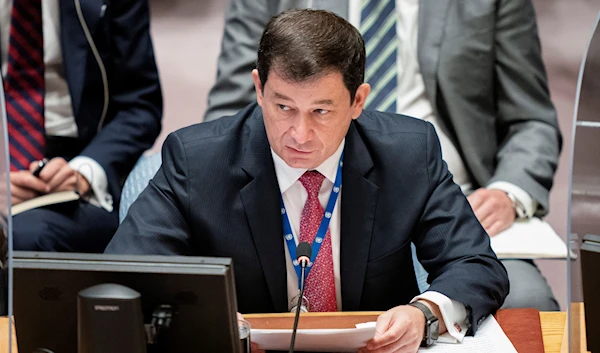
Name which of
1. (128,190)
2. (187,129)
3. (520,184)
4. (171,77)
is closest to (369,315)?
(187,129)

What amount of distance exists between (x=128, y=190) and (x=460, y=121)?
1.25 metres

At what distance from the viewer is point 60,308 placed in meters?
1.56

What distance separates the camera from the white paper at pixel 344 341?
168 centimetres

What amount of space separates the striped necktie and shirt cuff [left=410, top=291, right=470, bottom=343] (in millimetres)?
1415

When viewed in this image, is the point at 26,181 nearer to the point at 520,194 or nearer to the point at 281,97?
the point at 281,97

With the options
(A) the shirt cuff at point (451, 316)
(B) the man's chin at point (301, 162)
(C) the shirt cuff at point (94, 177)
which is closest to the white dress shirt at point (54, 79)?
(C) the shirt cuff at point (94, 177)

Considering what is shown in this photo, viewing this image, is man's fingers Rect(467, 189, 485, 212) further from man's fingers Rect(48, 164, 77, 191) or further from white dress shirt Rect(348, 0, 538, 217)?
man's fingers Rect(48, 164, 77, 191)

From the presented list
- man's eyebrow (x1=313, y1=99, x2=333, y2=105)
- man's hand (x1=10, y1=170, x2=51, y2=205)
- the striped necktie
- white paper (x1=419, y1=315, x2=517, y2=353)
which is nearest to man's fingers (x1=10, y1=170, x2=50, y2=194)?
man's hand (x1=10, y1=170, x2=51, y2=205)

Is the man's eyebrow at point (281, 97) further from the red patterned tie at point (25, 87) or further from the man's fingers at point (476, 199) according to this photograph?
the red patterned tie at point (25, 87)

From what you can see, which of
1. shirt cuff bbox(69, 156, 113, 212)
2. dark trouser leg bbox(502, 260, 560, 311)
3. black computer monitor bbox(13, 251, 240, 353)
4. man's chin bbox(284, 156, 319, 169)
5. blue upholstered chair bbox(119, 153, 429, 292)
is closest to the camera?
black computer monitor bbox(13, 251, 240, 353)

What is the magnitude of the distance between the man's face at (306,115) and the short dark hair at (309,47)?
2 cm

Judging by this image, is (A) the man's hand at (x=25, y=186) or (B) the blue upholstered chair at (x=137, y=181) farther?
(A) the man's hand at (x=25, y=186)

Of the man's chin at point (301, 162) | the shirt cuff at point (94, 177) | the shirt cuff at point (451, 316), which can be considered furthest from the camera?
the shirt cuff at point (94, 177)

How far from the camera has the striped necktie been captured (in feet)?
10.8
